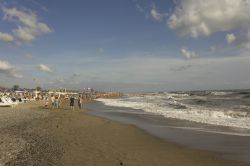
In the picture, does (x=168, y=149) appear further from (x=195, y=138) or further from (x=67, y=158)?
(x=67, y=158)

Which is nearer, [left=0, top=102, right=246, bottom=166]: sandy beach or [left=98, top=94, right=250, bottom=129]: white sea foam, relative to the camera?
[left=0, top=102, right=246, bottom=166]: sandy beach

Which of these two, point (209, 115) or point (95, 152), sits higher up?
point (209, 115)

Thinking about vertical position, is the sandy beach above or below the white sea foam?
below

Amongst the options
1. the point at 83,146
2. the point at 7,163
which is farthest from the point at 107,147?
the point at 7,163

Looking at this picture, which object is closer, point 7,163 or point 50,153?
point 7,163

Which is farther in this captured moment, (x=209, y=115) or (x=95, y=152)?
(x=209, y=115)

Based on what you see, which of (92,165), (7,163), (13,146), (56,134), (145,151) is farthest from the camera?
(56,134)

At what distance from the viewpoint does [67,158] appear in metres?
8.14

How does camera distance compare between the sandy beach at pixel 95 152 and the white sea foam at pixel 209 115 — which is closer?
the sandy beach at pixel 95 152

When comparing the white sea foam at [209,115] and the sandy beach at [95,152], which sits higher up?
the white sea foam at [209,115]

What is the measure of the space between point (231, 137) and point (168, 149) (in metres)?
3.89

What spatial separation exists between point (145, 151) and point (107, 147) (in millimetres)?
1398

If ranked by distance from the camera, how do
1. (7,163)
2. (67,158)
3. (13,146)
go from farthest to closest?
1. (13,146)
2. (67,158)
3. (7,163)

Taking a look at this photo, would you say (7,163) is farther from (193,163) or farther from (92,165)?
(193,163)
